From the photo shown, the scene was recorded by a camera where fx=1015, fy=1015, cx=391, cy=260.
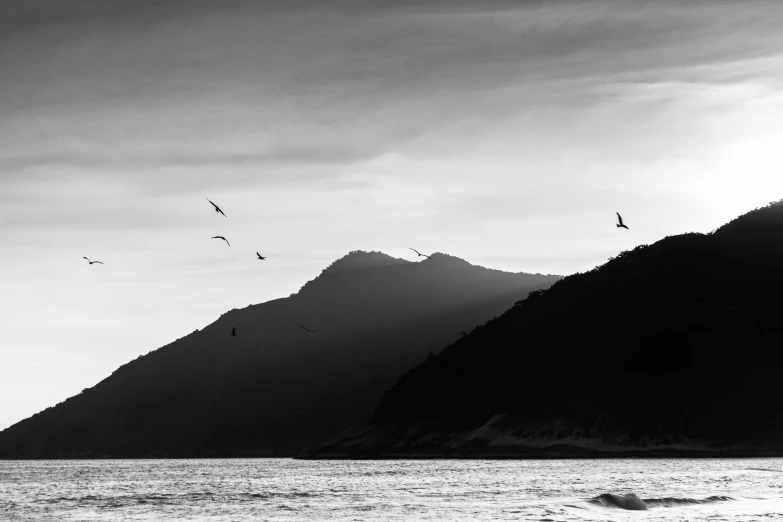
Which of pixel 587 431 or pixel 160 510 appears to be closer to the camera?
pixel 160 510

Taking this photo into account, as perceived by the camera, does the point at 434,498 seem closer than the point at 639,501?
No

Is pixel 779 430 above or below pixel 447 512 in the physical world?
above

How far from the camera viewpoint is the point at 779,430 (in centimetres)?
18325

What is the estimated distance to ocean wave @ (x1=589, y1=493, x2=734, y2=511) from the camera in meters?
70.3

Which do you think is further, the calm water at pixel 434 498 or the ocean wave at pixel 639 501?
the ocean wave at pixel 639 501

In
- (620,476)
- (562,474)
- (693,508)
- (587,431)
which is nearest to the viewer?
(693,508)

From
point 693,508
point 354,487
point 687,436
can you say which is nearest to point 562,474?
point 354,487

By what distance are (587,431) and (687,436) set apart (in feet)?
63.1

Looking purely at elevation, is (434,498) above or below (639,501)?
above

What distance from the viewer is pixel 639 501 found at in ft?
233

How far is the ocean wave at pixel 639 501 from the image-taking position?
231 ft

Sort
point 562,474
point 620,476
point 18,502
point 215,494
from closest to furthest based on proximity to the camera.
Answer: point 18,502 → point 215,494 → point 620,476 → point 562,474

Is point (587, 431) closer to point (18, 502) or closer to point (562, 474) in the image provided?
point (562, 474)

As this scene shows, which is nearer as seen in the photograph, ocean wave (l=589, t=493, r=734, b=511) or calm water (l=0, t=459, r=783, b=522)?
calm water (l=0, t=459, r=783, b=522)
